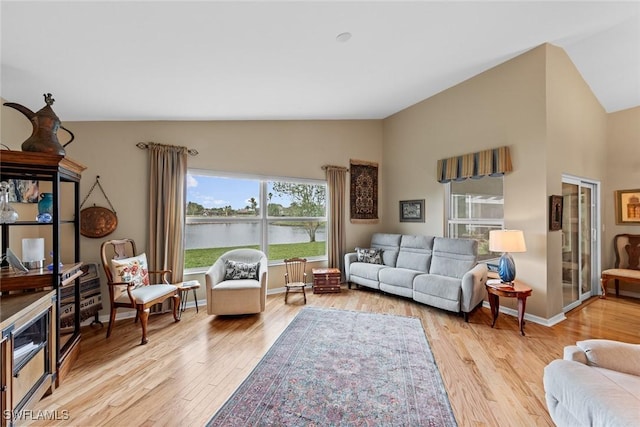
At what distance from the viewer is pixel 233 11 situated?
2.00 m

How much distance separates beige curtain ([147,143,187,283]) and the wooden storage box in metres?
2.11

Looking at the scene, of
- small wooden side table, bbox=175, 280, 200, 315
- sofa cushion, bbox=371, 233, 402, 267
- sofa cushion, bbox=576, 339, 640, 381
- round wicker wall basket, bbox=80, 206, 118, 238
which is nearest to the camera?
sofa cushion, bbox=576, 339, 640, 381

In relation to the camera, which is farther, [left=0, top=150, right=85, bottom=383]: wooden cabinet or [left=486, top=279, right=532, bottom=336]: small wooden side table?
[left=486, top=279, right=532, bottom=336]: small wooden side table

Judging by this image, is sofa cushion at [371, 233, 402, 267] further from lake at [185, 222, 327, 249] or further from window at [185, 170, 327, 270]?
lake at [185, 222, 327, 249]

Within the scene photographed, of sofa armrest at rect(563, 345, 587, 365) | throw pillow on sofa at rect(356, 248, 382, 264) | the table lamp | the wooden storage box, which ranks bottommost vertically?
the wooden storage box

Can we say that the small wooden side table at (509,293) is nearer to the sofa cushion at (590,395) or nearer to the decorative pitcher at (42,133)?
the sofa cushion at (590,395)

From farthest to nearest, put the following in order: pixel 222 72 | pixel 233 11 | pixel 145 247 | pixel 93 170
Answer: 1. pixel 145 247
2. pixel 93 170
3. pixel 222 72
4. pixel 233 11

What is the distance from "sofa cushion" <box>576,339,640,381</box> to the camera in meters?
1.53

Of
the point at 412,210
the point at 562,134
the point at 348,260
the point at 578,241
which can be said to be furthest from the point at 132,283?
the point at 578,241

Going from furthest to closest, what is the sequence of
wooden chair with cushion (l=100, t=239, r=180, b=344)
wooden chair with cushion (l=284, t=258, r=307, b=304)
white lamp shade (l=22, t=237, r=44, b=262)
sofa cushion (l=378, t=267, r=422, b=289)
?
wooden chair with cushion (l=284, t=258, r=307, b=304), sofa cushion (l=378, t=267, r=422, b=289), wooden chair with cushion (l=100, t=239, r=180, b=344), white lamp shade (l=22, t=237, r=44, b=262)

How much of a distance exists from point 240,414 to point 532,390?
2.19 meters

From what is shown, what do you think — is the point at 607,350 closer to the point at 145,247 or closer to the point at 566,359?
the point at 566,359

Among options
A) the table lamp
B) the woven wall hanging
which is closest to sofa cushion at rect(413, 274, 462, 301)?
the table lamp

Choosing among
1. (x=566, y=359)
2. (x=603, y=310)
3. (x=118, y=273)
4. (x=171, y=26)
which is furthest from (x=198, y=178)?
(x=603, y=310)
